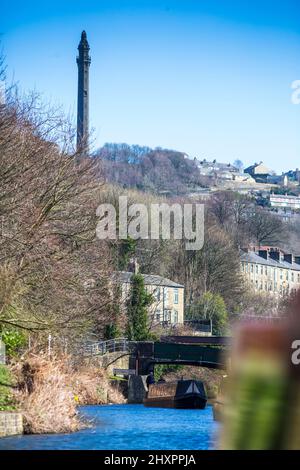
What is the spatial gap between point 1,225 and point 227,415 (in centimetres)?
2728

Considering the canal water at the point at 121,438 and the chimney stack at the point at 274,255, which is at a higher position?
the chimney stack at the point at 274,255

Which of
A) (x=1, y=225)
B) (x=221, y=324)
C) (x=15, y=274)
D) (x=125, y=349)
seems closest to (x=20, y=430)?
(x=15, y=274)

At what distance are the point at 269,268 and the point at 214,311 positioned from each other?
174 feet

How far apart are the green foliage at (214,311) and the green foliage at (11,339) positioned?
48.3m

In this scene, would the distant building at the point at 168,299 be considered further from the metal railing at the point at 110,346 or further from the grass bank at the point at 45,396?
the grass bank at the point at 45,396

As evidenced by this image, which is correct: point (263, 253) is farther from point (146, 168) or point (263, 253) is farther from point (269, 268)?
point (146, 168)

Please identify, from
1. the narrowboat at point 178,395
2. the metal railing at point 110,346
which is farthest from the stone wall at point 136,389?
the metal railing at point 110,346

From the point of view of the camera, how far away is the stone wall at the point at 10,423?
22.0 metres

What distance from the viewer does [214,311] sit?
77062 mm

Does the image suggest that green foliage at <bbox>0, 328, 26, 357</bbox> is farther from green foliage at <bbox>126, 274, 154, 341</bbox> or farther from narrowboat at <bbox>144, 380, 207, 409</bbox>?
green foliage at <bbox>126, 274, 154, 341</bbox>

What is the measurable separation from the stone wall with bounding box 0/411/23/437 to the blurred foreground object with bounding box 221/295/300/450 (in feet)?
69.7

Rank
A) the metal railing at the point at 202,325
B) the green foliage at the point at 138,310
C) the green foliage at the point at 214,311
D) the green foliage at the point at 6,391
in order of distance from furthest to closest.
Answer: the metal railing at the point at 202,325
the green foliage at the point at 214,311
the green foliage at the point at 138,310
the green foliage at the point at 6,391

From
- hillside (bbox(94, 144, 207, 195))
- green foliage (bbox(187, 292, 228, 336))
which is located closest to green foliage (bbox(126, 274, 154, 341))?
green foliage (bbox(187, 292, 228, 336))

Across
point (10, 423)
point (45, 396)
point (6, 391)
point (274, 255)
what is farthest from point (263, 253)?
point (10, 423)
